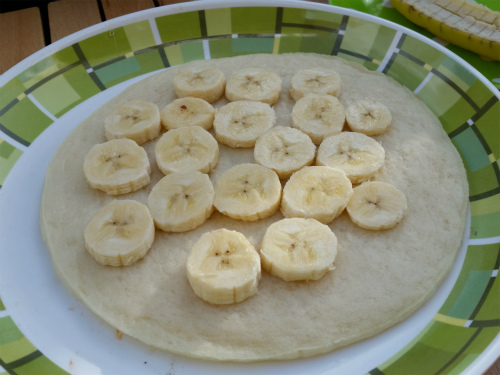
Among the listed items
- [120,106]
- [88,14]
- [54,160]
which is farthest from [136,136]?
[88,14]

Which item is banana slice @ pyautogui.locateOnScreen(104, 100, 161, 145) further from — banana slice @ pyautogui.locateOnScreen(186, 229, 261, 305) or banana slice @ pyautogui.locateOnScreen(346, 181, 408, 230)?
banana slice @ pyautogui.locateOnScreen(346, 181, 408, 230)

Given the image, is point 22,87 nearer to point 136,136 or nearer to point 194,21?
point 136,136

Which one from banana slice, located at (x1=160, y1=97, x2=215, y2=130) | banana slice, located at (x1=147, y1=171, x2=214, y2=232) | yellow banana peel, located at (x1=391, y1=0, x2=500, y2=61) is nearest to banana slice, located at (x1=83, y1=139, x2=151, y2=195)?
banana slice, located at (x1=147, y1=171, x2=214, y2=232)

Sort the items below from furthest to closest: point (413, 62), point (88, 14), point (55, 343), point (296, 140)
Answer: point (88, 14)
point (413, 62)
point (296, 140)
point (55, 343)

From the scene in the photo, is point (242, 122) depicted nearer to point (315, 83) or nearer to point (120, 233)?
point (315, 83)

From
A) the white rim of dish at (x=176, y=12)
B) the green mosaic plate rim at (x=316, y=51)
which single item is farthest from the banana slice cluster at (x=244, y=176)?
the white rim of dish at (x=176, y=12)
